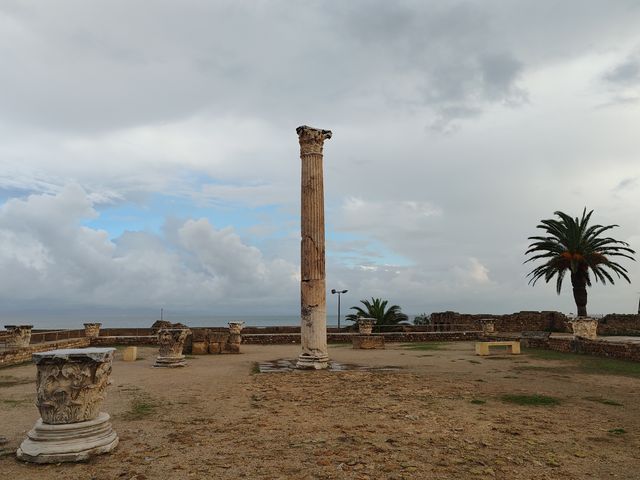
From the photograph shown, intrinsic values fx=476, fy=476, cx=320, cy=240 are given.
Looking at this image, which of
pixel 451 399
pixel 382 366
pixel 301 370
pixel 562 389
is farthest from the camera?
pixel 382 366

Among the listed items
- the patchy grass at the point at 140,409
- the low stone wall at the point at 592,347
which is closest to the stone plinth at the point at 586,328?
the low stone wall at the point at 592,347

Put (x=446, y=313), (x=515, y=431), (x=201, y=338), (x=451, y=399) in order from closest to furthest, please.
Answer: (x=515, y=431) < (x=451, y=399) < (x=201, y=338) < (x=446, y=313)

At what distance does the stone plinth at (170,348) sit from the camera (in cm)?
1455

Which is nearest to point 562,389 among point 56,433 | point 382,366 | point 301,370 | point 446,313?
point 382,366

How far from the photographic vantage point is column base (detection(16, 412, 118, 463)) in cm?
533

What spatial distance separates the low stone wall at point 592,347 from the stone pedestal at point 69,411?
1536 cm

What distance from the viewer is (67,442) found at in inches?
217

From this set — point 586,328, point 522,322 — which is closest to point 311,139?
point 586,328

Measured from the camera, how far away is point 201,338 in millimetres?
19703

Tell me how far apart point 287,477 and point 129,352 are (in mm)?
13318

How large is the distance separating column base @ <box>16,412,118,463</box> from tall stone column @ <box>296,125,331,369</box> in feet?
27.2

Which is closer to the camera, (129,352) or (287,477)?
(287,477)

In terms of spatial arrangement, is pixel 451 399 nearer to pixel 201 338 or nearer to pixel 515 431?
pixel 515 431

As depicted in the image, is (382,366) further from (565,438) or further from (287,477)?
(287,477)
